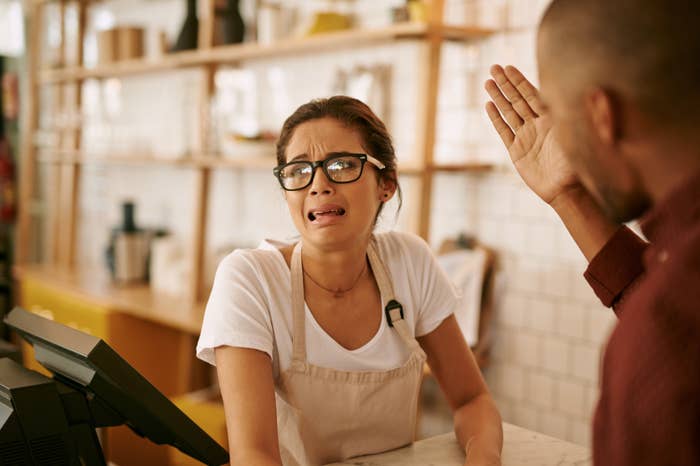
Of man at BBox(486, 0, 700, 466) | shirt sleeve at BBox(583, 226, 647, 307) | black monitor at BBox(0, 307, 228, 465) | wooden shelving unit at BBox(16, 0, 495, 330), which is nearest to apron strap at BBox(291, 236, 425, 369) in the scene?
black monitor at BBox(0, 307, 228, 465)

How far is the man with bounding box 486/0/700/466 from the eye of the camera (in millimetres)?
811

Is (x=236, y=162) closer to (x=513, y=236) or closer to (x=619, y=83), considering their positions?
(x=513, y=236)

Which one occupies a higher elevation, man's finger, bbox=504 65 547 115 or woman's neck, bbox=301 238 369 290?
man's finger, bbox=504 65 547 115

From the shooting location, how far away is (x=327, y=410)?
1774mm

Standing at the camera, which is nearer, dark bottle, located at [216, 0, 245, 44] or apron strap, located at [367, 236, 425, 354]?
apron strap, located at [367, 236, 425, 354]

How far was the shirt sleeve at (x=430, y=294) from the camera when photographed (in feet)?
6.40

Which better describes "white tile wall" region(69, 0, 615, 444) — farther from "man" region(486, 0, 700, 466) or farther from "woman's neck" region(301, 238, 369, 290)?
"man" region(486, 0, 700, 466)

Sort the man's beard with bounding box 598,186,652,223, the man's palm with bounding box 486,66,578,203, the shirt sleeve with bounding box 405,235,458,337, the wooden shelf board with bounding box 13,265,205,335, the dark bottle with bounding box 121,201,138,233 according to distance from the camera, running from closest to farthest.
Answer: the man's beard with bounding box 598,186,652,223 → the man's palm with bounding box 486,66,578,203 → the shirt sleeve with bounding box 405,235,458,337 → the wooden shelf board with bounding box 13,265,205,335 → the dark bottle with bounding box 121,201,138,233

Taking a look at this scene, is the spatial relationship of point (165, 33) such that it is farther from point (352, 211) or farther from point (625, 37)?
point (625, 37)

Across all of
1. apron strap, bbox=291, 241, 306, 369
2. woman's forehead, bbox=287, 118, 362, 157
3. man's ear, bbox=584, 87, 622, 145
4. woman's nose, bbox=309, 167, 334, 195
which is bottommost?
apron strap, bbox=291, 241, 306, 369

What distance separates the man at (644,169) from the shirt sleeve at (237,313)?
893mm

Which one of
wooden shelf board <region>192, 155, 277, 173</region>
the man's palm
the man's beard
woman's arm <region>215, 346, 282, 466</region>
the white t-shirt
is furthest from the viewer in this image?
wooden shelf board <region>192, 155, 277, 173</region>

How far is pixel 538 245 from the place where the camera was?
3.10 metres

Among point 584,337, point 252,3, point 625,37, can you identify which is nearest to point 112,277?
point 252,3
